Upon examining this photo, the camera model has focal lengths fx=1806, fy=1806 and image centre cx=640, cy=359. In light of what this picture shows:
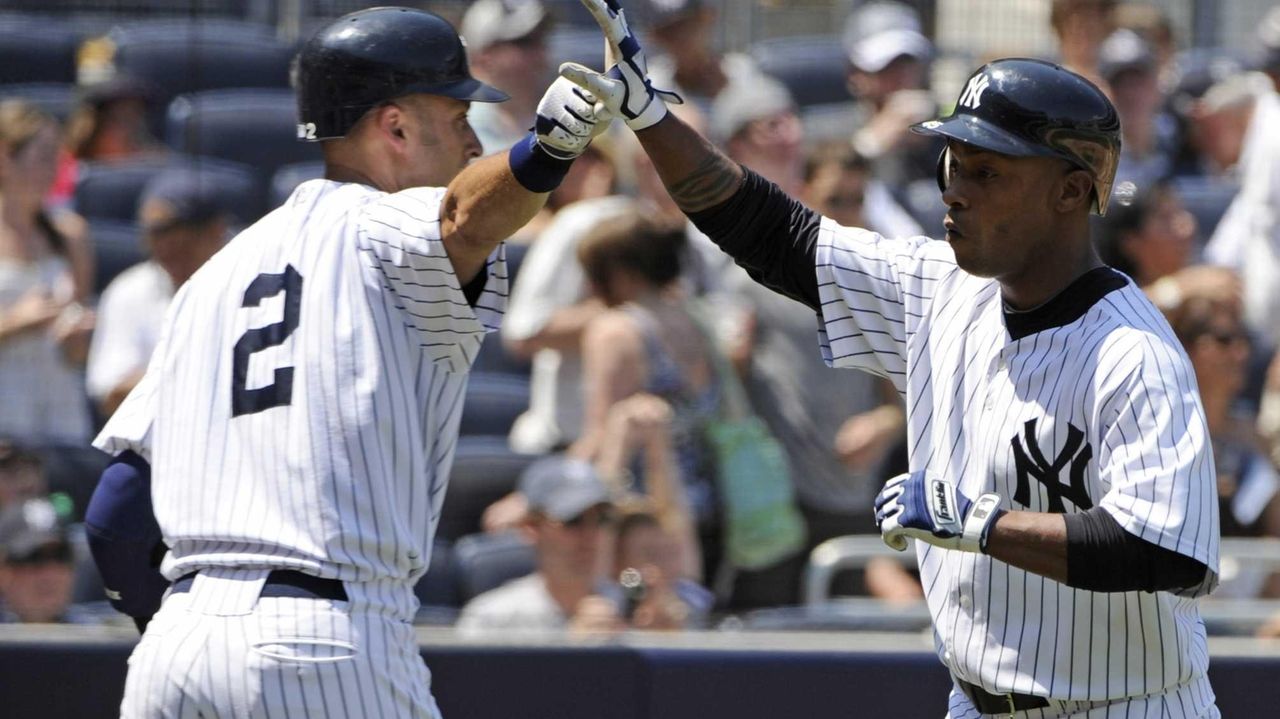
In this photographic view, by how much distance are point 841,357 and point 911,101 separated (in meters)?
3.63

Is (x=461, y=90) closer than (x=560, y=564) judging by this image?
Yes

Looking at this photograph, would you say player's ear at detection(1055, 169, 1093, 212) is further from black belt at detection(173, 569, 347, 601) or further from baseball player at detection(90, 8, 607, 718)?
black belt at detection(173, 569, 347, 601)

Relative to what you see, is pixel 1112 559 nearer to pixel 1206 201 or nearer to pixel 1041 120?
pixel 1041 120

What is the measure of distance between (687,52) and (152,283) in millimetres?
2197

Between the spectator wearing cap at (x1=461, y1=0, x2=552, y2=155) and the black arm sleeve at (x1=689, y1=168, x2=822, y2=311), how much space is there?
3.04 metres

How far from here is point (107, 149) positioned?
643 centimetres

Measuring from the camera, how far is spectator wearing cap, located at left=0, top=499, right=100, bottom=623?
489cm

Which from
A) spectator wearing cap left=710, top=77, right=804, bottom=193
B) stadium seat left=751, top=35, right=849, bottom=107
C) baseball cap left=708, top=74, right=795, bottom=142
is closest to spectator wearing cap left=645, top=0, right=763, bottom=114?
baseball cap left=708, top=74, right=795, bottom=142

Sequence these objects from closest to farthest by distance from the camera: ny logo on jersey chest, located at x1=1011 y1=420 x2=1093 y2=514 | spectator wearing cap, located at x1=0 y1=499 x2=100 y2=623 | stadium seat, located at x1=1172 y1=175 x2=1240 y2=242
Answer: ny logo on jersey chest, located at x1=1011 y1=420 x2=1093 y2=514 < spectator wearing cap, located at x1=0 y1=499 x2=100 y2=623 < stadium seat, located at x1=1172 y1=175 x2=1240 y2=242

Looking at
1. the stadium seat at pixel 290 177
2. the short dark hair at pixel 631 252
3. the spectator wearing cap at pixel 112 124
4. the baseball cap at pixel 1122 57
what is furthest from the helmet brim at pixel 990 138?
the spectator wearing cap at pixel 112 124

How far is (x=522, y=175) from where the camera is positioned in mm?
2805

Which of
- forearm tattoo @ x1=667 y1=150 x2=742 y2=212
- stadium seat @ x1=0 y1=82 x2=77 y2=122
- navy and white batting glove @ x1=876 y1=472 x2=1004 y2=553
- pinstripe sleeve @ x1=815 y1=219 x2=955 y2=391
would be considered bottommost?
navy and white batting glove @ x1=876 y1=472 x2=1004 y2=553

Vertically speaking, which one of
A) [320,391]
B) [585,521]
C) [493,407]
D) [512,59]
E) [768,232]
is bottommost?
[585,521]

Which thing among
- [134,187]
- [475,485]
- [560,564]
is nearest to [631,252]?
[475,485]
